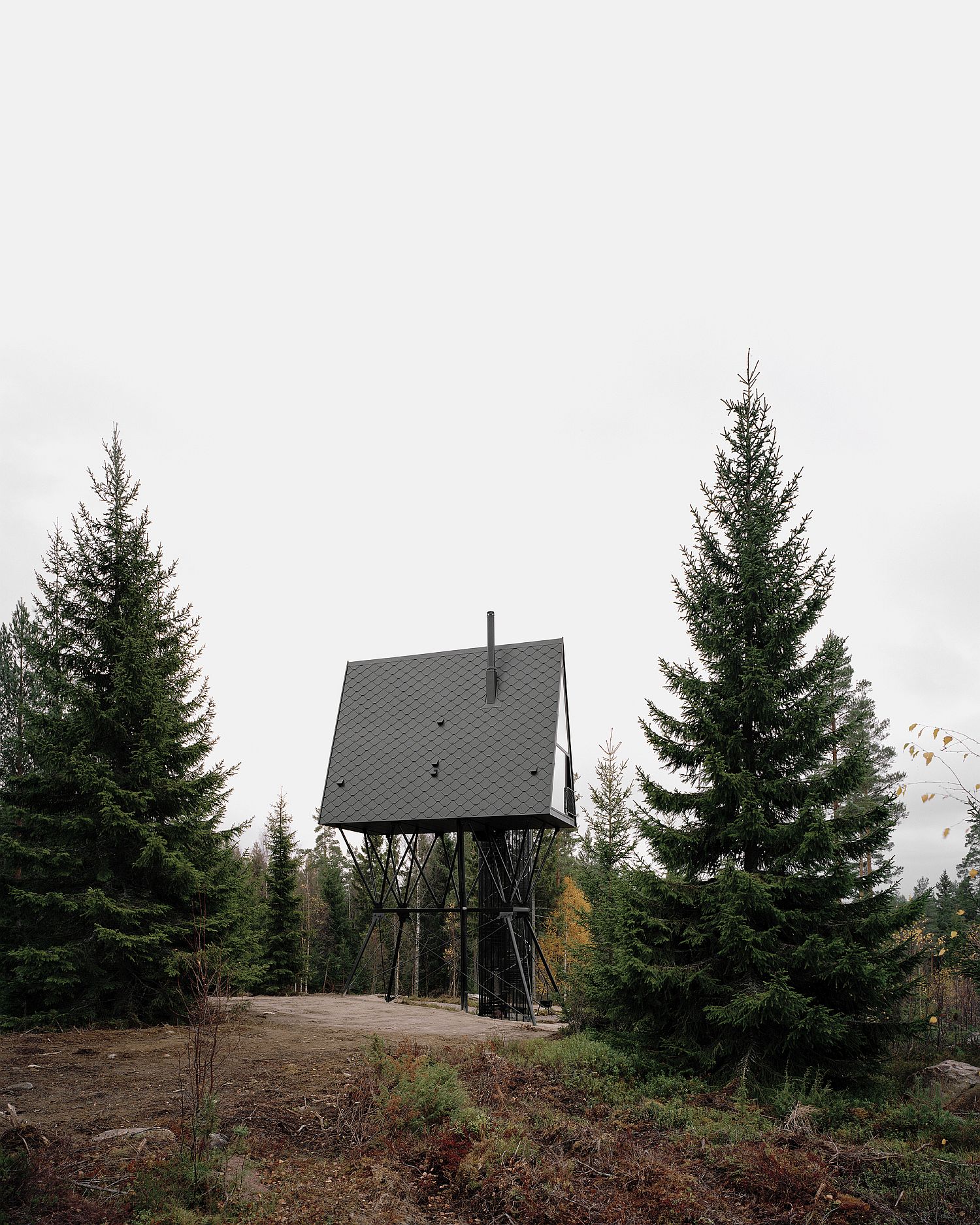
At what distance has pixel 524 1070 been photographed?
9.48 m

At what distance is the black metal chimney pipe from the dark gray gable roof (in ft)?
0.44

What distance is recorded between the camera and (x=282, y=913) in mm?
24609

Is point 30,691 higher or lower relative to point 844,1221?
higher

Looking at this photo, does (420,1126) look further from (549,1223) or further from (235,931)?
(235,931)

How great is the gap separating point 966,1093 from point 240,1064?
25.2 feet

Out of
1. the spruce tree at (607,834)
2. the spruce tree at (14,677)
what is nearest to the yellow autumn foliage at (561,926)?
the spruce tree at (607,834)

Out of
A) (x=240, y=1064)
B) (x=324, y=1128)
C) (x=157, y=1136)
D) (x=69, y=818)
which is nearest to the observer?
(x=157, y=1136)

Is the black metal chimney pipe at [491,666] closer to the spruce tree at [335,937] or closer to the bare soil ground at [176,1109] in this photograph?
the bare soil ground at [176,1109]

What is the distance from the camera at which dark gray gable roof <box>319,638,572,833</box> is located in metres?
16.8

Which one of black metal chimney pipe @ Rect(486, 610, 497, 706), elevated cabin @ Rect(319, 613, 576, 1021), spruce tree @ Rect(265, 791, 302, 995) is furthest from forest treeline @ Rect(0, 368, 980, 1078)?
spruce tree @ Rect(265, 791, 302, 995)

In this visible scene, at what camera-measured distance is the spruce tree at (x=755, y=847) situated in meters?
9.20

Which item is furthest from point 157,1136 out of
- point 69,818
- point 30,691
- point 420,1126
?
point 30,691

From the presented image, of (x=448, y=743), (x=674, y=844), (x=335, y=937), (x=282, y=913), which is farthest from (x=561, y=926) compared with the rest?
(x=674, y=844)

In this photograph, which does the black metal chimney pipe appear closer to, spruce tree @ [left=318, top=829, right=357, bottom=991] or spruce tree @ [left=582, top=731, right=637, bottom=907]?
spruce tree @ [left=582, top=731, right=637, bottom=907]
